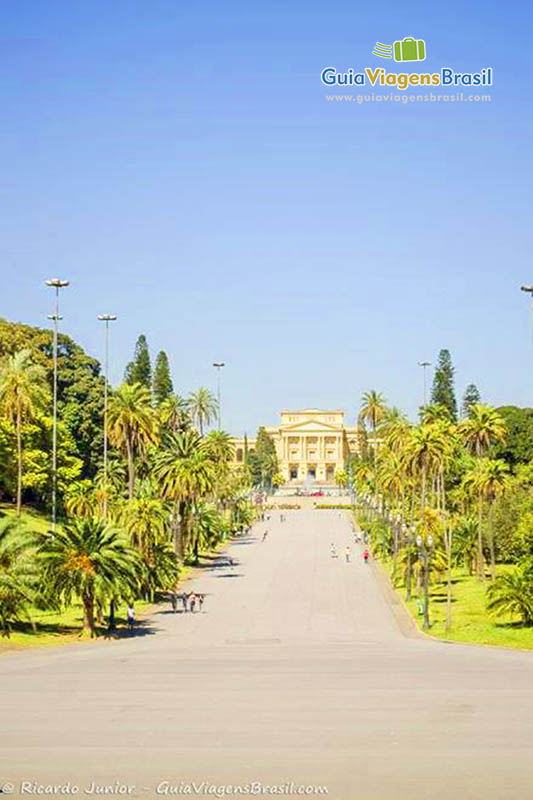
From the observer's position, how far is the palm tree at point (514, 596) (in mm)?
43884

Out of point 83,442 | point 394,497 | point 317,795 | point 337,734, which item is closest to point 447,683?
point 337,734

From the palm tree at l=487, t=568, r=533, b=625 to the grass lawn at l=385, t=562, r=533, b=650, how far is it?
72cm

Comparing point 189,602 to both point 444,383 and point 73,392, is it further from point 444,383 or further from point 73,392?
point 444,383

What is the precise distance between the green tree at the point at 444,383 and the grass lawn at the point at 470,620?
80.9 meters

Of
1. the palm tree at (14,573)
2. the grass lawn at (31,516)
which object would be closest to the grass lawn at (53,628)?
the palm tree at (14,573)

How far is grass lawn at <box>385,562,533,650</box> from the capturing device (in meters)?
40.6

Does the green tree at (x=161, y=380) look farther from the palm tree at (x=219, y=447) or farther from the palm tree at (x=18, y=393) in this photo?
the palm tree at (x=18, y=393)

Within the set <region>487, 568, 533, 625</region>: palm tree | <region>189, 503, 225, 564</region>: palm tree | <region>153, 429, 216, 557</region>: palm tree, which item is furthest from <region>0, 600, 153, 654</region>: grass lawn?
<region>189, 503, 225, 564</region>: palm tree

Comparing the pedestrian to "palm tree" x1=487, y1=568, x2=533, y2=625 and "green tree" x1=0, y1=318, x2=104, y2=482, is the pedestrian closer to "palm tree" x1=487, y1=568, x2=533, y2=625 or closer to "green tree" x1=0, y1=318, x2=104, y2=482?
"palm tree" x1=487, y1=568, x2=533, y2=625

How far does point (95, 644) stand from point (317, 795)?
2243cm

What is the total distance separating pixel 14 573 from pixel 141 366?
346 feet

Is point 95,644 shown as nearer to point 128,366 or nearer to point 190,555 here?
point 190,555

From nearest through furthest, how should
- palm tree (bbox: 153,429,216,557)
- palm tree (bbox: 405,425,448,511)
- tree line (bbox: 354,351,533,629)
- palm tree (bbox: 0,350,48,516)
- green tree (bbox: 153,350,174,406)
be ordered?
tree line (bbox: 354,351,533,629) → palm tree (bbox: 405,425,448,511) → palm tree (bbox: 0,350,48,516) → palm tree (bbox: 153,429,216,557) → green tree (bbox: 153,350,174,406)

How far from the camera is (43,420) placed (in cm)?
8169
